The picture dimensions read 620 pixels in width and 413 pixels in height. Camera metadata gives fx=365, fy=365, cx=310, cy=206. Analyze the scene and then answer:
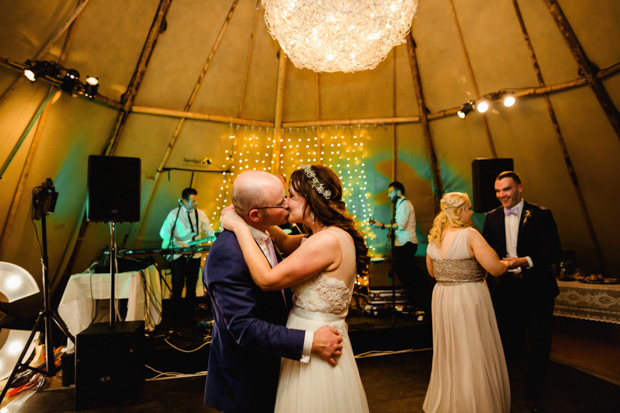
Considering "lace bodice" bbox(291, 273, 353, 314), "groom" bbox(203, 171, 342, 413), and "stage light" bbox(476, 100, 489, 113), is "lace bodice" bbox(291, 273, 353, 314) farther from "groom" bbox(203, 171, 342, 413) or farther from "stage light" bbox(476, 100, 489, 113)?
"stage light" bbox(476, 100, 489, 113)

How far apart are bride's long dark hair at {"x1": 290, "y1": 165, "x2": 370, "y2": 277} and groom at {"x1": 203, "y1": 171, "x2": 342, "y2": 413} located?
0.12 meters

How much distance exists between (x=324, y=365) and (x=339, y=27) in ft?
10.7

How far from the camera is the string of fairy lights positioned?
256 inches

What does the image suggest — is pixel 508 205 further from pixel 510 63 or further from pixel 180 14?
pixel 180 14

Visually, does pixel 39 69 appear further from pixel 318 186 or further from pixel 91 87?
pixel 318 186

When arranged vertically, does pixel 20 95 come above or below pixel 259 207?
above

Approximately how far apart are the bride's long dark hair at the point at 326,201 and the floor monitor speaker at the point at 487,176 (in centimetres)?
326

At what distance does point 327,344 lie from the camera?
4.76ft

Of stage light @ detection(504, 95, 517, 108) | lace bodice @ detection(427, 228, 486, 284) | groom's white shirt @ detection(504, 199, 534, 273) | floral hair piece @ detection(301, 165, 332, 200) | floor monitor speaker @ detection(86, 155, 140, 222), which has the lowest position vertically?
lace bodice @ detection(427, 228, 486, 284)

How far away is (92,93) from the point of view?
4.34m

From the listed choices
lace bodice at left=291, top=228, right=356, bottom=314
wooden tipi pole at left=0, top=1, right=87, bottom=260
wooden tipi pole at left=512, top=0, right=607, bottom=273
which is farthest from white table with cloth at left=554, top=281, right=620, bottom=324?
wooden tipi pole at left=0, top=1, right=87, bottom=260

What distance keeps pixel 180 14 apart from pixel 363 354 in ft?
16.4

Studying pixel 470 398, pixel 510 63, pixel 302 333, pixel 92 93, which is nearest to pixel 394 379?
pixel 470 398

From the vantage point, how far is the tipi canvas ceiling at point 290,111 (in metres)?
4.21
